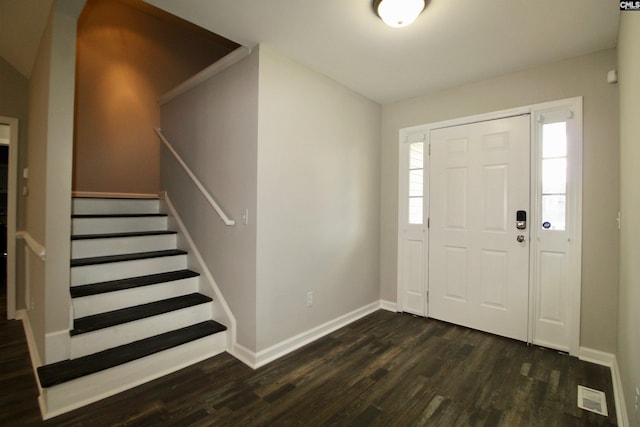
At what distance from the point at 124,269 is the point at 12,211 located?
167 cm

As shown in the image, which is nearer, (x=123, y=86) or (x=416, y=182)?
(x=416, y=182)

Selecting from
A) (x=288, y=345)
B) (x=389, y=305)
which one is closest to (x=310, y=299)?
(x=288, y=345)

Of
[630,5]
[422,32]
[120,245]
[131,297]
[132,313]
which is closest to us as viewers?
[630,5]

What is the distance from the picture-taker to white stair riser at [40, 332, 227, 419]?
1758mm

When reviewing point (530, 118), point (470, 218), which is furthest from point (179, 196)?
point (530, 118)

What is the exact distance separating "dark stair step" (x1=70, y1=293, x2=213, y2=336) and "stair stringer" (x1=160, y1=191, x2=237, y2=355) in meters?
0.09

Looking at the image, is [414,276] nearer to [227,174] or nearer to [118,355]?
[227,174]

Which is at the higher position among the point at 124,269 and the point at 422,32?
the point at 422,32

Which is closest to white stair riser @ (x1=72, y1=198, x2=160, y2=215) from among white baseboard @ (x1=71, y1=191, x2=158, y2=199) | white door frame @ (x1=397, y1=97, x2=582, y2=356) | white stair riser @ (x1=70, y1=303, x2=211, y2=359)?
white baseboard @ (x1=71, y1=191, x2=158, y2=199)

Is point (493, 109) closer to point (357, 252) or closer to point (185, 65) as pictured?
point (357, 252)

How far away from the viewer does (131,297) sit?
95.7 inches

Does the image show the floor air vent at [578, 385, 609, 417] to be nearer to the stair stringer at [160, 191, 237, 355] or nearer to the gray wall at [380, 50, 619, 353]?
the gray wall at [380, 50, 619, 353]

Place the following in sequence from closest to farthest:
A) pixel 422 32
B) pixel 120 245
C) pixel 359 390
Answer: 1. pixel 359 390
2. pixel 422 32
3. pixel 120 245

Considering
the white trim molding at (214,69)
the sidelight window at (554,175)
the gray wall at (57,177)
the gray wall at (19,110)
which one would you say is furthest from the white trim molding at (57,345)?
the sidelight window at (554,175)
